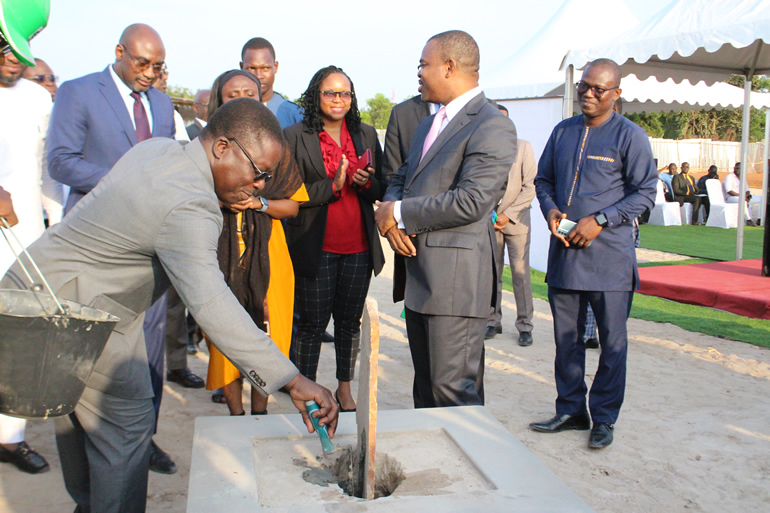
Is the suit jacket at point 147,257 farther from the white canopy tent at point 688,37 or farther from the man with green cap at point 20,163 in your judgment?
the white canopy tent at point 688,37

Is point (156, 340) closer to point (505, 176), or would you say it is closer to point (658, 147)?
point (505, 176)

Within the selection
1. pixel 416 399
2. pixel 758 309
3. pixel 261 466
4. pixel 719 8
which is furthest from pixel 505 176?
pixel 719 8

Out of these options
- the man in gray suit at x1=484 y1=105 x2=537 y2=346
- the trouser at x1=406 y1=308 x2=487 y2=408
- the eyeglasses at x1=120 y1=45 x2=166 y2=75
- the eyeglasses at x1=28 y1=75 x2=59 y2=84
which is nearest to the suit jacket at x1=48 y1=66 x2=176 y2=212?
the eyeglasses at x1=120 y1=45 x2=166 y2=75

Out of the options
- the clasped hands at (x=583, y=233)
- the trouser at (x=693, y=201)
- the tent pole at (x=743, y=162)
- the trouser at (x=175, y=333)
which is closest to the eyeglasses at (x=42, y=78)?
the trouser at (x=175, y=333)

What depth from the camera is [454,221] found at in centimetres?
291

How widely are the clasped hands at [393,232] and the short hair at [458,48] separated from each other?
0.74m

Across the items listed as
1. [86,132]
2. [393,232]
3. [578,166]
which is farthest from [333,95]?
[578,166]

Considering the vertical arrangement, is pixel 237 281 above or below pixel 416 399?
above

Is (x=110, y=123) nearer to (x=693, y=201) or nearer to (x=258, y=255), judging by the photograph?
(x=258, y=255)

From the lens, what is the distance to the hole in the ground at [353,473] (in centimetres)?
203

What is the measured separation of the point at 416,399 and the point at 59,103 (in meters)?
2.35

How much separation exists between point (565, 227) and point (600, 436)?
1223 mm

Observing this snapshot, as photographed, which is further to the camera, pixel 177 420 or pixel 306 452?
pixel 177 420

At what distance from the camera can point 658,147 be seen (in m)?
26.9
